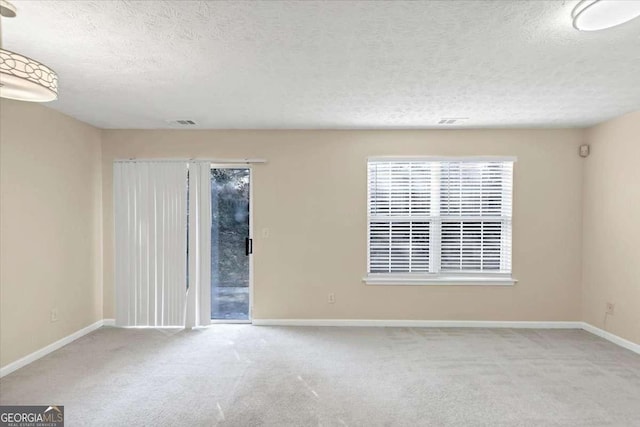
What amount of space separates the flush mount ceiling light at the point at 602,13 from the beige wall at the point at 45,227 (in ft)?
13.8

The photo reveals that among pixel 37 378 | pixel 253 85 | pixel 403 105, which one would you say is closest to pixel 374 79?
pixel 403 105

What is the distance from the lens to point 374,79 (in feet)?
8.57

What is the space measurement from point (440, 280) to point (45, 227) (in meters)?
4.45

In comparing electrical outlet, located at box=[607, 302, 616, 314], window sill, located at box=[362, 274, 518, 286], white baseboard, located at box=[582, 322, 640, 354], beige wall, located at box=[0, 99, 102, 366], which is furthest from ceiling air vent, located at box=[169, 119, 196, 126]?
white baseboard, located at box=[582, 322, 640, 354]

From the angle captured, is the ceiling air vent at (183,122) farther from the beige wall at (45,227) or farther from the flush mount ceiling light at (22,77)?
the flush mount ceiling light at (22,77)

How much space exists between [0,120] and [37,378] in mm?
2251

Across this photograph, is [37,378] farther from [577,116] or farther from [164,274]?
[577,116]

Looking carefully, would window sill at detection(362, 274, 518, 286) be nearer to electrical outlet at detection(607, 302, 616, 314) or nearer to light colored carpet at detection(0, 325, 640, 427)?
light colored carpet at detection(0, 325, 640, 427)

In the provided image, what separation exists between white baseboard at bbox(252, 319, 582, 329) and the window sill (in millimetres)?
480

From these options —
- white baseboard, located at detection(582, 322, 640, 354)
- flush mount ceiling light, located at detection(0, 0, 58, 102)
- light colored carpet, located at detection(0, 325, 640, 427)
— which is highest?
flush mount ceiling light, located at detection(0, 0, 58, 102)

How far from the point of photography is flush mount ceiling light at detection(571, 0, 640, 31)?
152 centimetres

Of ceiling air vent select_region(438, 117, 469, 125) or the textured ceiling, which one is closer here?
the textured ceiling

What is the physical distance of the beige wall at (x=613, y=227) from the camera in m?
3.51

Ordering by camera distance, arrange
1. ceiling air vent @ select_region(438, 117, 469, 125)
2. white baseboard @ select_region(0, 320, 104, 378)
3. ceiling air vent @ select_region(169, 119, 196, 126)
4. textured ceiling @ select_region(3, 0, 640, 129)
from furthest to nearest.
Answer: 1. ceiling air vent @ select_region(169, 119, 196, 126)
2. ceiling air vent @ select_region(438, 117, 469, 125)
3. white baseboard @ select_region(0, 320, 104, 378)
4. textured ceiling @ select_region(3, 0, 640, 129)
